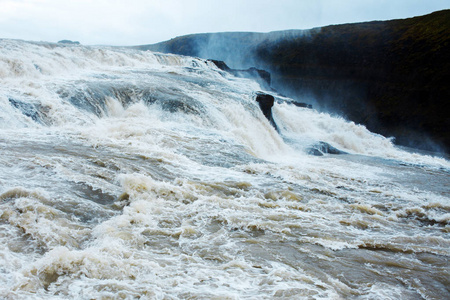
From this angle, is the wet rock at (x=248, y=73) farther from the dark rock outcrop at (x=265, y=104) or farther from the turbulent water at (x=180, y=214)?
the turbulent water at (x=180, y=214)

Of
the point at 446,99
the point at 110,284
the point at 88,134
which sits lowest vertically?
the point at 110,284

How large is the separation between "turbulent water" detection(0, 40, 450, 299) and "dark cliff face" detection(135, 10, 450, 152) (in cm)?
1580

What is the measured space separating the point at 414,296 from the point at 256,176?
4412mm

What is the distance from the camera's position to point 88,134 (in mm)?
8508

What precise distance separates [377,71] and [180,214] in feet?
101

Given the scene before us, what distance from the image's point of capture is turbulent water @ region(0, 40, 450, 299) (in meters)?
3.57

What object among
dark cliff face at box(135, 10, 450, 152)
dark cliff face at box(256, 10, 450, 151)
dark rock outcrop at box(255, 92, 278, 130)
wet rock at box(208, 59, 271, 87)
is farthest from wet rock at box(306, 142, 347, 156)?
wet rock at box(208, 59, 271, 87)

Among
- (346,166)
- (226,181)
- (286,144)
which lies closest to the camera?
(226,181)

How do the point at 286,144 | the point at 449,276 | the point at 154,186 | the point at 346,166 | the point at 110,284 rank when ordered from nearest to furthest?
the point at 110,284, the point at 449,276, the point at 154,186, the point at 346,166, the point at 286,144

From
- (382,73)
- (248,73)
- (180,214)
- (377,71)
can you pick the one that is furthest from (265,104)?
(377,71)

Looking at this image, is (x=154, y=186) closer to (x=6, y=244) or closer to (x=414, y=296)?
(x=6, y=244)

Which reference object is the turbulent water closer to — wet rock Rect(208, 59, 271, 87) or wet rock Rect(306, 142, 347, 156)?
wet rock Rect(306, 142, 347, 156)

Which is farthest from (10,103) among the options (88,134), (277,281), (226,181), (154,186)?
(277,281)

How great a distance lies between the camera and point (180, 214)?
5.25 meters
